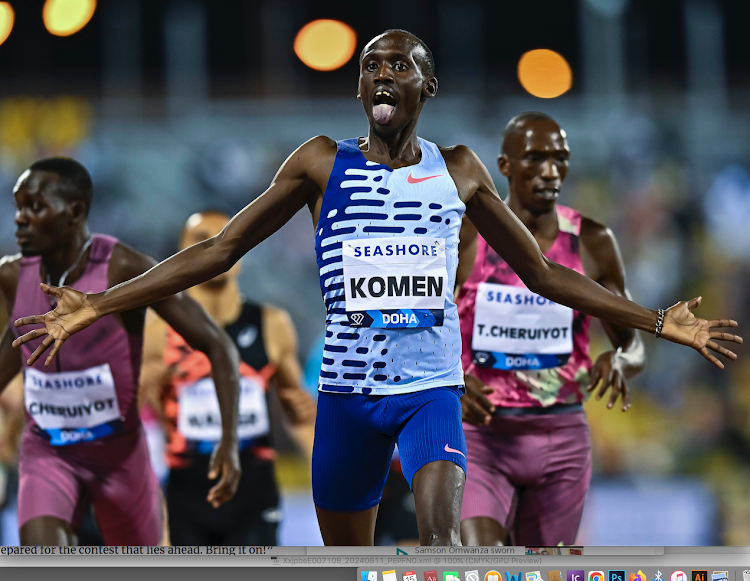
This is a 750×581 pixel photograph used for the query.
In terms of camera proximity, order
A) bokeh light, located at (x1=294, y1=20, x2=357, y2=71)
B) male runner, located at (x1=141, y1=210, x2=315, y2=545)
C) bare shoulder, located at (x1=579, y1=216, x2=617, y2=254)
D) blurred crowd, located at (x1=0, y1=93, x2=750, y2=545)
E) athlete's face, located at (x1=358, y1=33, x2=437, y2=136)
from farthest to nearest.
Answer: bokeh light, located at (x1=294, y1=20, x2=357, y2=71), blurred crowd, located at (x1=0, y1=93, x2=750, y2=545), male runner, located at (x1=141, y1=210, x2=315, y2=545), bare shoulder, located at (x1=579, y1=216, x2=617, y2=254), athlete's face, located at (x1=358, y1=33, x2=437, y2=136)

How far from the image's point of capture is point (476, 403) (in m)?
4.02

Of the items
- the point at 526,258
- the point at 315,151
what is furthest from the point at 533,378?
the point at 315,151

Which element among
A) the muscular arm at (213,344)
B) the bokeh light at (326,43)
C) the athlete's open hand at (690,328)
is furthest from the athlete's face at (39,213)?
the bokeh light at (326,43)

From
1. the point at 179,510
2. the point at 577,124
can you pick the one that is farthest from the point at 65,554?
the point at 577,124

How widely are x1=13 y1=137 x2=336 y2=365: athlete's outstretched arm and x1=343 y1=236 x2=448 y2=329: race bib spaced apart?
28cm

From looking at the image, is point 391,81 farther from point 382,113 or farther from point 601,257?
point 601,257

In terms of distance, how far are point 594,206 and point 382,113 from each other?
1125 centimetres

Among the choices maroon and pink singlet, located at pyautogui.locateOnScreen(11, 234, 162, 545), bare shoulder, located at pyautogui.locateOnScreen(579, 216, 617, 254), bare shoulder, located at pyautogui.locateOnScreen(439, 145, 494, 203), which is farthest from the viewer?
bare shoulder, located at pyautogui.locateOnScreen(579, 216, 617, 254)

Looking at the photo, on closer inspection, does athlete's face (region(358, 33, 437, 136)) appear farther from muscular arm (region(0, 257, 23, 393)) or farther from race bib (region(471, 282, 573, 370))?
muscular arm (region(0, 257, 23, 393))

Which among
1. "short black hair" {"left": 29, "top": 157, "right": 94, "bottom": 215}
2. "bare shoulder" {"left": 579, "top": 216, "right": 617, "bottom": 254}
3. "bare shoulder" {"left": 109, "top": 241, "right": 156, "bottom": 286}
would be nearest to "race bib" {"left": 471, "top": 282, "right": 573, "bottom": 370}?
"bare shoulder" {"left": 579, "top": 216, "right": 617, "bottom": 254}

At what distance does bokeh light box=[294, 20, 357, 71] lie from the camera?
15609 millimetres

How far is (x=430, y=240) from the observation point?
125 inches

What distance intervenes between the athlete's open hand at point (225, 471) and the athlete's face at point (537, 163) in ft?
6.09

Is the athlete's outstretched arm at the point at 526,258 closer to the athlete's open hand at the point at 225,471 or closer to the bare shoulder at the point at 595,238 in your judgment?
the bare shoulder at the point at 595,238
